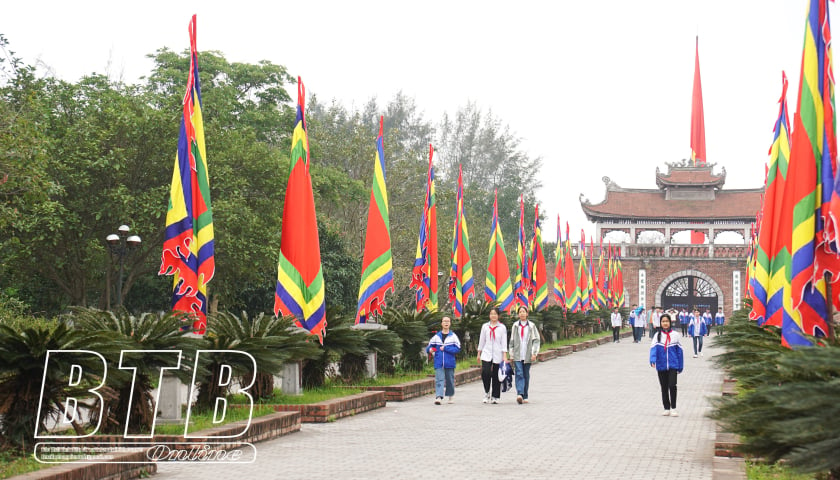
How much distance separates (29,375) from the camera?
7.99 meters

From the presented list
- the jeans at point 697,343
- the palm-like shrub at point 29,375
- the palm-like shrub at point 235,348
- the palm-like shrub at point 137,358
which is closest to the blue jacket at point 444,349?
the palm-like shrub at point 235,348

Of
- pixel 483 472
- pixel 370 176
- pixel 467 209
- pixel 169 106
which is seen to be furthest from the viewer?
pixel 467 209

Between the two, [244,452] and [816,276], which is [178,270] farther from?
[816,276]

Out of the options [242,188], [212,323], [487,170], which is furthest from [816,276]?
[487,170]

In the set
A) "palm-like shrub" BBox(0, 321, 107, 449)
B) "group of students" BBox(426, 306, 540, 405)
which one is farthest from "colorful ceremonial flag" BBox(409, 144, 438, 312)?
"palm-like shrub" BBox(0, 321, 107, 449)

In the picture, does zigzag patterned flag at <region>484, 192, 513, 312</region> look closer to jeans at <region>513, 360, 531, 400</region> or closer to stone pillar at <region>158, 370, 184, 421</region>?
jeans at <region>513, 360, 531, 400</region>

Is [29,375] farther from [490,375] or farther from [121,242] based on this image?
[121,242]

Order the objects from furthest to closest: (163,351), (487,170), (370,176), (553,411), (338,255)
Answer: (487,170)
(370,176)
(338,255)
(553,411)
(163,351)

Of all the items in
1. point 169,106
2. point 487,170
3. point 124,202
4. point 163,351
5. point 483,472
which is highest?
point 487,170

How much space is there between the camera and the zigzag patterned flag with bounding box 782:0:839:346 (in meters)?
8.74

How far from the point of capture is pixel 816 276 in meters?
8.73

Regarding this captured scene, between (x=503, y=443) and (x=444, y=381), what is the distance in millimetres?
5103

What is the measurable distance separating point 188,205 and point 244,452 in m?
3.28

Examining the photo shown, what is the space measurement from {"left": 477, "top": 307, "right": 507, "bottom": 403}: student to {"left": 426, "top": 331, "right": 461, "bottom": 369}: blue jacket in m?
0.42
